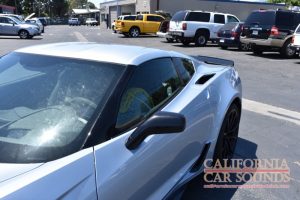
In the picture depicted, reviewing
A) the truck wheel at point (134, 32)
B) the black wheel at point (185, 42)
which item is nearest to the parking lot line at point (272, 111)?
the black wheel at point (185, 42)

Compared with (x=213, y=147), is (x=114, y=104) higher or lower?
higher

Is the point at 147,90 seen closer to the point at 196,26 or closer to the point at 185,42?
the point at 196,26

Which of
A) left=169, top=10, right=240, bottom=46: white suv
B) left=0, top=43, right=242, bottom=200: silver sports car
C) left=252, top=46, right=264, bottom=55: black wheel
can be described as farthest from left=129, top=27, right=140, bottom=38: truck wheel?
left=0, top=43, right=242, bottom=200: silver sports car

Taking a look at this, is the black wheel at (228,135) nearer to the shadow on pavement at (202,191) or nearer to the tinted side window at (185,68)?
the shadow on pavement at (202,191)

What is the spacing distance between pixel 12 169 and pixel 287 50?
1701 cm

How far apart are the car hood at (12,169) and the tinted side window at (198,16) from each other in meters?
21.9

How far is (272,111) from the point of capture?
7.39 m

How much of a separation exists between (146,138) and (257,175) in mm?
2276

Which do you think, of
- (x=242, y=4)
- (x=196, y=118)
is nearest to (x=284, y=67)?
(x=196, y=118)

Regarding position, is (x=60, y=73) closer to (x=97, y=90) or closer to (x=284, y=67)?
(x=97, y=90)

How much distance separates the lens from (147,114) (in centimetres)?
289

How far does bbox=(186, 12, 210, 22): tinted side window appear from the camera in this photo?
23358 mm

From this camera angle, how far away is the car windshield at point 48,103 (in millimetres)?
2225

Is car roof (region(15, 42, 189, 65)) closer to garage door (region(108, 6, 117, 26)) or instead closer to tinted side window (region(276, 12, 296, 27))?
tinted side window (region(276, 12, 296, 27))
